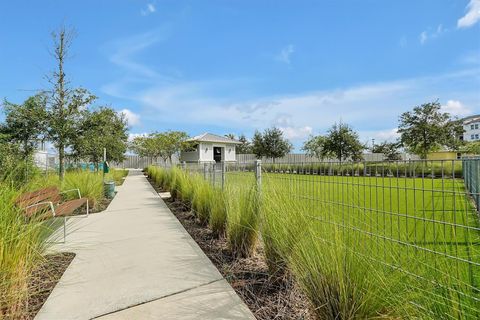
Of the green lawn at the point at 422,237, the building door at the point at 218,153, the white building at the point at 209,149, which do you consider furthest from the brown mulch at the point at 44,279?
the building door at the point at 218,153

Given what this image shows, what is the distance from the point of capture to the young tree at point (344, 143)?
28688mm

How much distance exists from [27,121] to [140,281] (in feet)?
32.1

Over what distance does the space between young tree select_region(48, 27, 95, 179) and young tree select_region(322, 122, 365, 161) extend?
2327cm

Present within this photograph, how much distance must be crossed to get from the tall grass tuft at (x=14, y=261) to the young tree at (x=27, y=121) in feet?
28.6

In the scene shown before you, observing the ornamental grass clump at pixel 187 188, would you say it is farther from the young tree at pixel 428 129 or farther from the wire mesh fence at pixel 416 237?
the young tree at pixel 428 129

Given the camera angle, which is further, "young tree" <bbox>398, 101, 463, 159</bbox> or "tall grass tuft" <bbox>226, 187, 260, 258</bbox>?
"young tree" <bbox>398, 101, 463, 159</bbox>

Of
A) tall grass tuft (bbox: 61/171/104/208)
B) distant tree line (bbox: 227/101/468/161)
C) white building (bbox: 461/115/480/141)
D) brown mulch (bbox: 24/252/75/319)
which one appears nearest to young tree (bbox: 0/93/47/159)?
tall grass tuft (bbox: 61/171/104/208)

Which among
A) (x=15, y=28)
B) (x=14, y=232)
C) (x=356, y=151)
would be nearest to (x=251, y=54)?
(x=15, y=28)

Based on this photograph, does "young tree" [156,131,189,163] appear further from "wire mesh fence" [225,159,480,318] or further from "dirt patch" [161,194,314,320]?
"wire mesh fence" [225,159,480,318]

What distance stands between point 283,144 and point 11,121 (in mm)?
36415

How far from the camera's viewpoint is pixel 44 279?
3.36 meters

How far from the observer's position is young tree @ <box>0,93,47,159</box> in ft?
33.5

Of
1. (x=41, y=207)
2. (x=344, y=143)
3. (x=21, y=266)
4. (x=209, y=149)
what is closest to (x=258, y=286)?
(x=21, y=266)

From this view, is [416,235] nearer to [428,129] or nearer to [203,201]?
[203,201]
